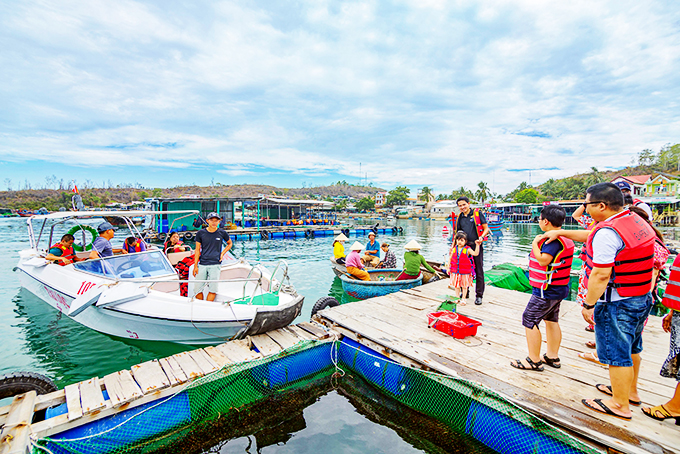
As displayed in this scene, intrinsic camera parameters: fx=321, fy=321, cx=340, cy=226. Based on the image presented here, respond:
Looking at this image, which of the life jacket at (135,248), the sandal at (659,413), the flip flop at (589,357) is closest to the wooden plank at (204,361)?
the sandal at (659,413)

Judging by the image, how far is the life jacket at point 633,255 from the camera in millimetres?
2711

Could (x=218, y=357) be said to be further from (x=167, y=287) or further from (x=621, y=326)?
(x=621, y=326)

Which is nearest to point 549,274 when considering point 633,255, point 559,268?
point 559,268

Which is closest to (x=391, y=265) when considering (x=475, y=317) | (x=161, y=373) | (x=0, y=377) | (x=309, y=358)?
(x=475, y=317)

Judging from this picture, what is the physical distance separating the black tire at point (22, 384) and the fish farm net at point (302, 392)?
1094 mm

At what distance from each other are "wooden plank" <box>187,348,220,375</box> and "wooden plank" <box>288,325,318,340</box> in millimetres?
1445

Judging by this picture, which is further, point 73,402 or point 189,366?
point 189,366

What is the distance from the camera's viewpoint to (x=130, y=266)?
6.88 meters

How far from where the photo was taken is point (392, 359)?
4.75 m

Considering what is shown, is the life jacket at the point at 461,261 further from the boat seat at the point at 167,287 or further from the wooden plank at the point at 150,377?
the boat seat at the point at 167,287

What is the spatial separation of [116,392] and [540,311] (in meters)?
5.12

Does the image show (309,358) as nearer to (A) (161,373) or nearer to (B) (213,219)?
(A) (161,373)

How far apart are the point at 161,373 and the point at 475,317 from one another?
5274 mm

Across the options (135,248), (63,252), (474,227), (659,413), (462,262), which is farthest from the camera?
(135,248)
